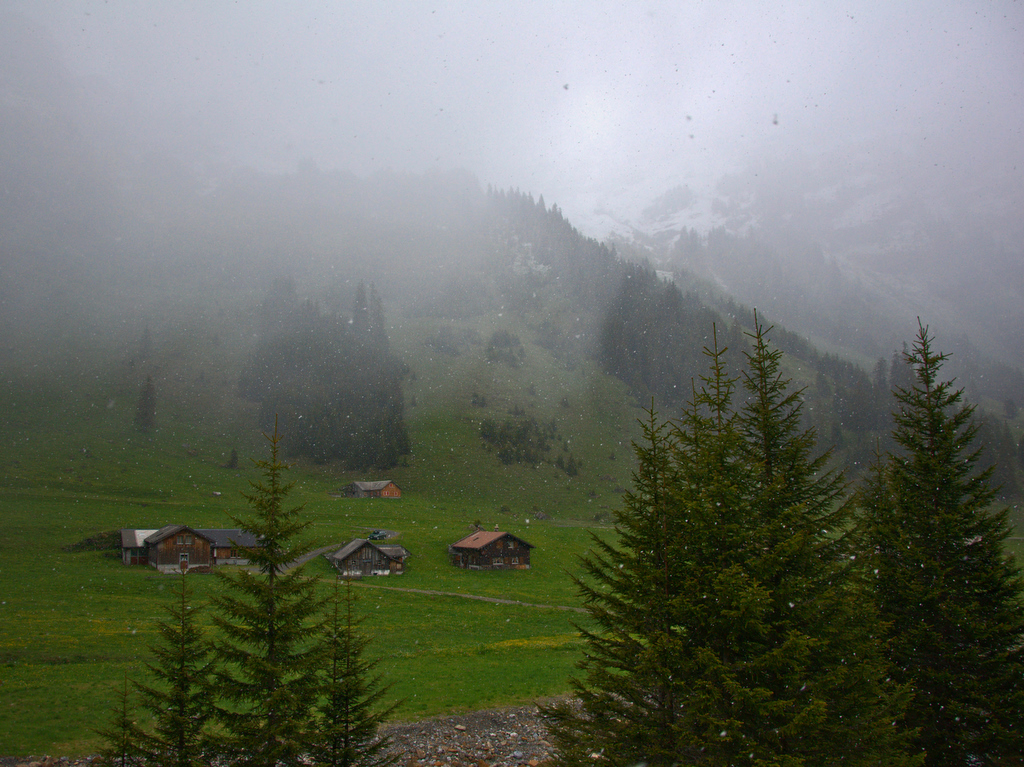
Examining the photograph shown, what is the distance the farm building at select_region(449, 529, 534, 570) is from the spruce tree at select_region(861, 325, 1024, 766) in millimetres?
52880

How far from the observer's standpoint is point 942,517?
15.5 m

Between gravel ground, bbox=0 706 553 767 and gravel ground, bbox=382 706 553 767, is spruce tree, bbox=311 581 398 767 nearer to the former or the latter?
gravel ground, bbox=0 706 553 767

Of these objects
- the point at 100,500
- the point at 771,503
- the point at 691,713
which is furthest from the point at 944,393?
the point at 100,500

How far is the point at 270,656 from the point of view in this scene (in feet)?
37.4

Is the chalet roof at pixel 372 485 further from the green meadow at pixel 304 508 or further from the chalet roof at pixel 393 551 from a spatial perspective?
the chalet roof at pixel 393 551

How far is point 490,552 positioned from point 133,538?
131ft

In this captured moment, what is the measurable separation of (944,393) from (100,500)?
93598 millimetres

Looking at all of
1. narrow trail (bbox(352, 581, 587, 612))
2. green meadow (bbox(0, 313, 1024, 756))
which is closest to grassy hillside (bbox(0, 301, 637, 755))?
green meadow (bbox(0, 313, 1024, 756))

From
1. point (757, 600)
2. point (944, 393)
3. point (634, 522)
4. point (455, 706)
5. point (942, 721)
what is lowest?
point (455, 706)

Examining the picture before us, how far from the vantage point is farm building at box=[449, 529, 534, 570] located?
65938 mm

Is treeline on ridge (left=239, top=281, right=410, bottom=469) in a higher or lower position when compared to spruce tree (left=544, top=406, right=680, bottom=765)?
higher

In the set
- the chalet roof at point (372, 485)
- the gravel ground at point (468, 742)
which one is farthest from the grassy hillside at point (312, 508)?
the chalet roof at point (372, 485)

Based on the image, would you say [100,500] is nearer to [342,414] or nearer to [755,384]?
[342,414]

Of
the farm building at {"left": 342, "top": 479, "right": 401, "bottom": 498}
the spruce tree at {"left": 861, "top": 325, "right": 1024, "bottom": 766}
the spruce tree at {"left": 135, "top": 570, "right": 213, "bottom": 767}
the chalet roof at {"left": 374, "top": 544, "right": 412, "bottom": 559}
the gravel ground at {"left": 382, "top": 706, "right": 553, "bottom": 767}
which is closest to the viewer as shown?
the spruce tree at {"left": 135, "top": 570, "right": 213, "bottom": 767}
